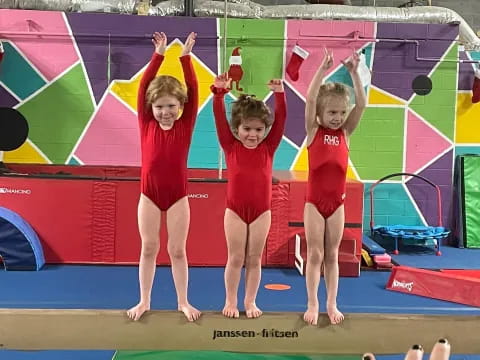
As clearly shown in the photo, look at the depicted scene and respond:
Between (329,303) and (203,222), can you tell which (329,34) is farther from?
(329,303)

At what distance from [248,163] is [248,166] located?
0.05ft

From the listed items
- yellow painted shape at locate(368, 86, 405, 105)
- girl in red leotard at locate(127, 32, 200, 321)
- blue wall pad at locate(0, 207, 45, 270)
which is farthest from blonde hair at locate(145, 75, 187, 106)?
yellow painted shape at locate(368, 86, 405, 105)

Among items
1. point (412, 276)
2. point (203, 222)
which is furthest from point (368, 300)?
point (203, 222)

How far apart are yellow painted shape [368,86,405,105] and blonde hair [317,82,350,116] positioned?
15.6 ft

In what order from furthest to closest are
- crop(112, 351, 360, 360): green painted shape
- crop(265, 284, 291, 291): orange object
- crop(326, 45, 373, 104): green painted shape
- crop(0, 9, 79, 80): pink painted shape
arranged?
crop(326, 45, 373, 104): green painted shape < crop(0, 9, 79, 80): pink painted shape < crop(265, 284, 291, 291): orange object < crop(112, 351, 360, 360): green painted shape

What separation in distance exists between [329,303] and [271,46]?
4870 mm

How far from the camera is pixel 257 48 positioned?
721cm

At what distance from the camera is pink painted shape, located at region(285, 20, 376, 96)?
7.17m

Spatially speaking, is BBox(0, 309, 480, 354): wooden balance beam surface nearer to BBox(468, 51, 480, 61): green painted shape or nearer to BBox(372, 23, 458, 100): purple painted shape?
BBox(372, 23, 458, 100): purple painted shape

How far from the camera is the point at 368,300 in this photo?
5.04 metres

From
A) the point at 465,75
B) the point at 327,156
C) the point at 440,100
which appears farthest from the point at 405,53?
the point at 327,156

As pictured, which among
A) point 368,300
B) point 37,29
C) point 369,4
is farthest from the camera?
point 369,4

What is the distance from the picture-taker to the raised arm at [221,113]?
108 inches

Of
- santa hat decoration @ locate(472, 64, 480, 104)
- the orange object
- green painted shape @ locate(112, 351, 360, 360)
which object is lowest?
green painted shape @ locate(112, 351, 360, 360)
